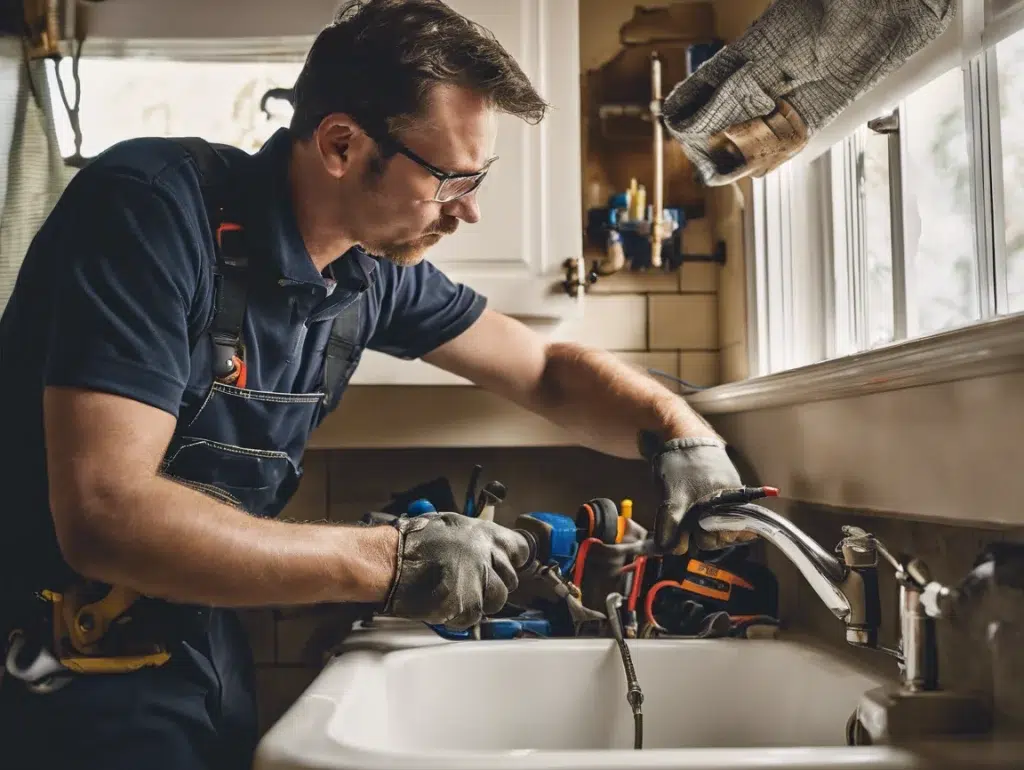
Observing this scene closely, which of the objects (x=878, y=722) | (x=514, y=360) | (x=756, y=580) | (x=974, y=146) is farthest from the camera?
(x=514, y=360)

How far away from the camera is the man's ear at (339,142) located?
1210 millimetres

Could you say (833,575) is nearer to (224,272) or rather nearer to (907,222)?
(907,222)

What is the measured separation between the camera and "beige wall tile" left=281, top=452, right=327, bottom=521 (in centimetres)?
176

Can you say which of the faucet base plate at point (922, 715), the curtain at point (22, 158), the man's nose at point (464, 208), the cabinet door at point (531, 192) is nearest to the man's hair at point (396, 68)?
the man's nose at point (464, 208)

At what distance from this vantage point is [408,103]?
120 centimetres

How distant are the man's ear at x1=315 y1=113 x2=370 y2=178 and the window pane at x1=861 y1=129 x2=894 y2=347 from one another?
0.74 metres

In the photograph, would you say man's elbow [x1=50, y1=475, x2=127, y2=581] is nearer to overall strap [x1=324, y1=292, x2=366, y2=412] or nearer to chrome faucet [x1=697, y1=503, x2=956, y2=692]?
overall strap [x1=324, y1=292, x2=366, y2=412]

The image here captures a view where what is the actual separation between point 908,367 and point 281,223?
783mm

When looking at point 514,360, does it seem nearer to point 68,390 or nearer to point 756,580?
point 756,580

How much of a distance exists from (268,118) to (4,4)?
1.70 ft

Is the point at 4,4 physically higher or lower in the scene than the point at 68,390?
higher

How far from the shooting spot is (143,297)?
3.25ft

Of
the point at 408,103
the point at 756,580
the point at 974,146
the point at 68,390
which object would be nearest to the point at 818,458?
the point at 756,580

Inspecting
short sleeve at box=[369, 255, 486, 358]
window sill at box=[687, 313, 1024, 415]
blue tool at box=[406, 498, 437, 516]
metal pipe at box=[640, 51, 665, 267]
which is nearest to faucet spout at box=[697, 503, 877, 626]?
window sill at box=[687, 313, 1024, 415]
